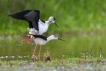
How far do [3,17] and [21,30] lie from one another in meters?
1.10

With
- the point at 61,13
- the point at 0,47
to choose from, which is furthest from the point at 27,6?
the point at 0,47

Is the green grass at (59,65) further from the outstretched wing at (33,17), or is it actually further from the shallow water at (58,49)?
the outstretched wing at (33,17)

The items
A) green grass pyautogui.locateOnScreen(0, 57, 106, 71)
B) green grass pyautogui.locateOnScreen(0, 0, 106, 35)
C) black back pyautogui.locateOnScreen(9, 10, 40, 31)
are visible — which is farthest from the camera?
green grass pyautogui.locateOnScreen(0, 0, 106, 35)

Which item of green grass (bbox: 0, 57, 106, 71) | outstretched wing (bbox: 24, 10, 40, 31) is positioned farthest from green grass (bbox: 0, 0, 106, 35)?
green grass (bbox: 0, 57, 106, 71)

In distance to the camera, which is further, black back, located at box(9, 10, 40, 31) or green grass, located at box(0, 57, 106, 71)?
black back, located at box(9, 10, 40, 31)

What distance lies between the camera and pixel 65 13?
27750mm

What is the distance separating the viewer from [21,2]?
1016 inches

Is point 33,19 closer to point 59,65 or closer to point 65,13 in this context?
point 59,65

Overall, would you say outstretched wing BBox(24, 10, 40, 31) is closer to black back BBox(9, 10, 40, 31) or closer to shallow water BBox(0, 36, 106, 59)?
black back BBox(9, 10, 40, 31)

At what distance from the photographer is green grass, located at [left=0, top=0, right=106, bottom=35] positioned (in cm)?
2552

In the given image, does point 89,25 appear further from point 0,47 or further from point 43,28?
point 43,28

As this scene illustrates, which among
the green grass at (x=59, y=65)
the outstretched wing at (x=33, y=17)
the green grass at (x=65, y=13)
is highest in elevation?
the green grass at (x=65, y=13)

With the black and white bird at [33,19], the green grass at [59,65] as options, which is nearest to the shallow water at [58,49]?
the green grass at [59,65]

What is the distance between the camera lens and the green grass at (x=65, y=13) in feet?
83.7
